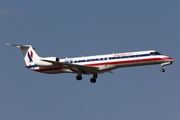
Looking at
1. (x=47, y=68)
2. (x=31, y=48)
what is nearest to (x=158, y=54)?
(x=47, y=68)

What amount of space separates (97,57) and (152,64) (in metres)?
6.50

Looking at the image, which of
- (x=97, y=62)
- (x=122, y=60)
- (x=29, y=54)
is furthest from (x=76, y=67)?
(x=29, y=54)

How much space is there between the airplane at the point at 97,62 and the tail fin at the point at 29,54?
27.3 inches

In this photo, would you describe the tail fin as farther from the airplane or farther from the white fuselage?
the white fuselage

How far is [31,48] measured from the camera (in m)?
43.5

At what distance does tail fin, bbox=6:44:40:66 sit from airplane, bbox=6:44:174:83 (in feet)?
2.27

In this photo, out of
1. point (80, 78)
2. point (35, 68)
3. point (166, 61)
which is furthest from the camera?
point (35, 68)

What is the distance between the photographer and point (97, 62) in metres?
37.9

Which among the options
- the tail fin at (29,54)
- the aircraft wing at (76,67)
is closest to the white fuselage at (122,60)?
the aircraft wing at (76,67)

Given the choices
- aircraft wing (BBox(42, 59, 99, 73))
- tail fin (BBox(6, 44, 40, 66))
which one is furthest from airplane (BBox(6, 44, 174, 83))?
tail fin (BBox(6, 44, 40, 66))

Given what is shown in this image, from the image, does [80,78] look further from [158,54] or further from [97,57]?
[158,54]

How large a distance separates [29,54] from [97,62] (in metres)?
10.4

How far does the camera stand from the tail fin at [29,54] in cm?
4272

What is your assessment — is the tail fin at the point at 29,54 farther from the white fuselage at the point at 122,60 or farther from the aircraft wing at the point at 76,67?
the white fuselage at the point at 122,60
